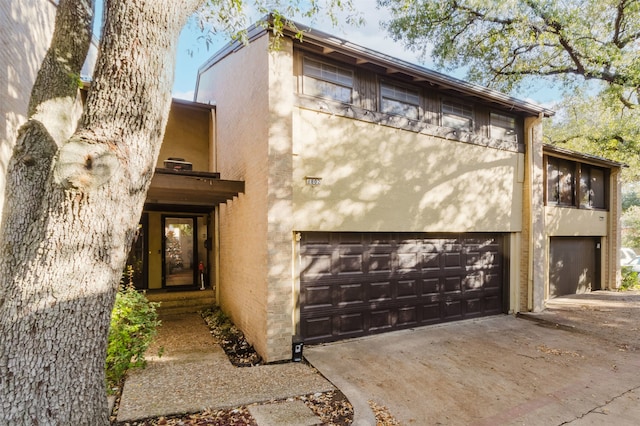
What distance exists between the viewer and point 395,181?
682 centimetres

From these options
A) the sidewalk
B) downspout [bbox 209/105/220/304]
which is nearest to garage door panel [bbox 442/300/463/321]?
the sidewalk

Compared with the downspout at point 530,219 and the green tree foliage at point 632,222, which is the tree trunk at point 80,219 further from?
the green tree foliage at point 632,222

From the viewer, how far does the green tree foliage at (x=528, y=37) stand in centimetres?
957

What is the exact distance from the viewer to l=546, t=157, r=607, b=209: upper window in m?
11.0

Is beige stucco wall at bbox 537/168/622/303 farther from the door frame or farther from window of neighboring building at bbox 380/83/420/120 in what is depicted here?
the door frame

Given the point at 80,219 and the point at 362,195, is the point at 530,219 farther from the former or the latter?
the point at 80,219

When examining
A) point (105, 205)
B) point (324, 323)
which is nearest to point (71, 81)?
point (105, 205)

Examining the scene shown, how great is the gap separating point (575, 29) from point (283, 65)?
9457 millimetres

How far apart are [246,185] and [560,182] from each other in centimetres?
1077

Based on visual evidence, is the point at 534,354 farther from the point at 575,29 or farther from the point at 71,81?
the point at 575,29

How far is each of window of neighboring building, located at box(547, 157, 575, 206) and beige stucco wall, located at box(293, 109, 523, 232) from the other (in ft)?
9.90

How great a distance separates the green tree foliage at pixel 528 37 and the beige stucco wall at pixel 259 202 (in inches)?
238

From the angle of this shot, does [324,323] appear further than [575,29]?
No

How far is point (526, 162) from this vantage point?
8883mm
